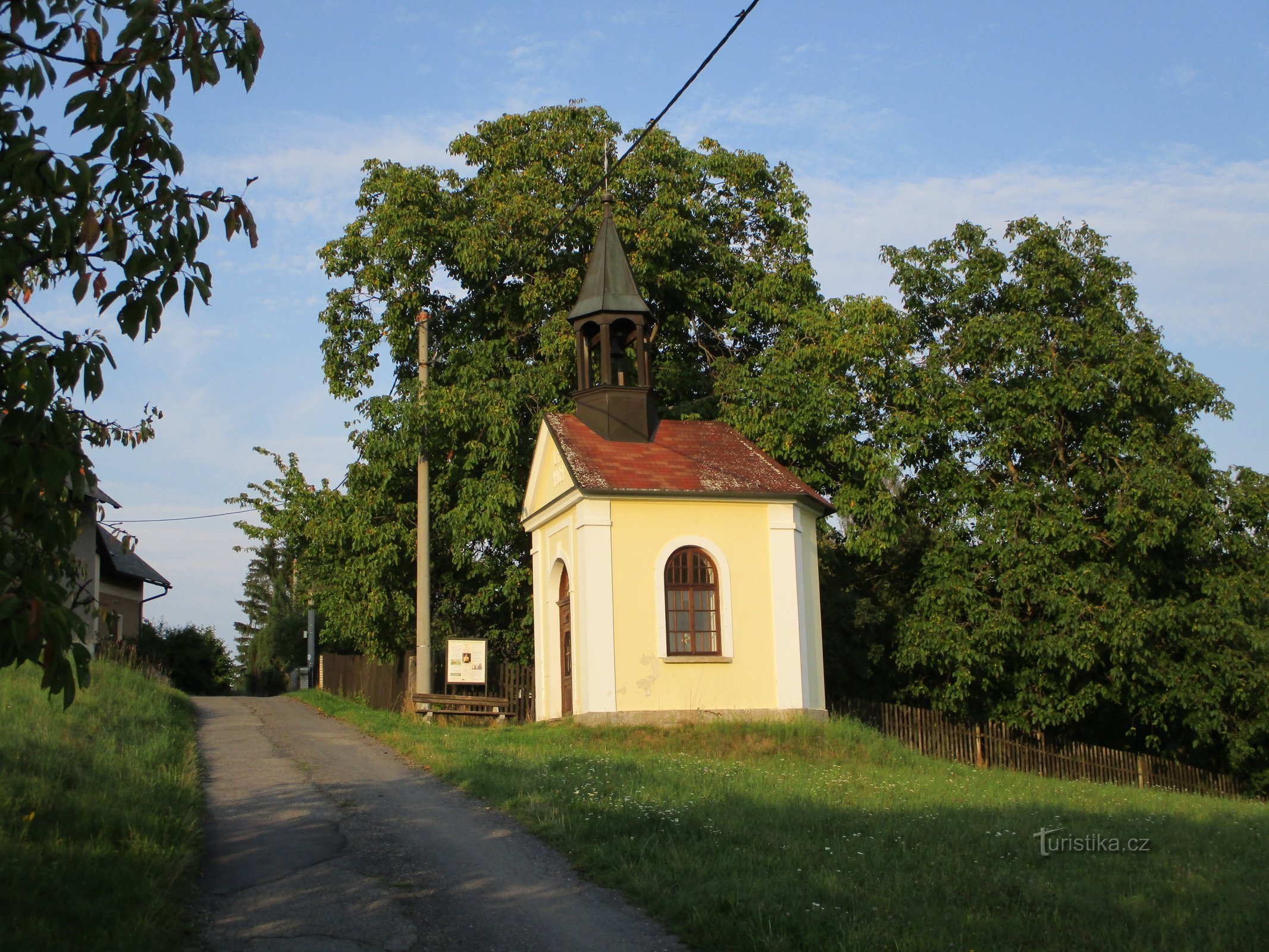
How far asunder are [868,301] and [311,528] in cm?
1328

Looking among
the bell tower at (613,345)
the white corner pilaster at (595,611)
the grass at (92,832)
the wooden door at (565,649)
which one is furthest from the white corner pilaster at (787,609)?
the grass at (92,832)

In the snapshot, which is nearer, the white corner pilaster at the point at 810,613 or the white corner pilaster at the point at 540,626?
the white corner pilaster at the point at 810,613

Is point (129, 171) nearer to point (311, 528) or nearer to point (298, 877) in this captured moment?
point (298, 877)

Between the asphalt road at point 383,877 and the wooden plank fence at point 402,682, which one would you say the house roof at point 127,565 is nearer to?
the wooden plank fence at point 402,682

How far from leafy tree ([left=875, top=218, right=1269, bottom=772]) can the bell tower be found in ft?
21.5

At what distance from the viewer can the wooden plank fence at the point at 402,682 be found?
887 inches

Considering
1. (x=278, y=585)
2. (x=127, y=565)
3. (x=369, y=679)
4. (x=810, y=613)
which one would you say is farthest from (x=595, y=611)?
(x=278, y=585)

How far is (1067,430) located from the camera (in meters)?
25.9

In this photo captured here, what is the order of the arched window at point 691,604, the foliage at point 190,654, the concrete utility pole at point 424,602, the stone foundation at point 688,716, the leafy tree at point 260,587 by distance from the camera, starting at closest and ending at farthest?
the stone foundation at point 688,716
the arched window at point 691,604
the concrete utility pole at point 424,602
the foliage at point 190,654
the leafy tree at point 260,587

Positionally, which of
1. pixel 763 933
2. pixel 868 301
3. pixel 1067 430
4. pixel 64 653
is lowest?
pixel 763 933

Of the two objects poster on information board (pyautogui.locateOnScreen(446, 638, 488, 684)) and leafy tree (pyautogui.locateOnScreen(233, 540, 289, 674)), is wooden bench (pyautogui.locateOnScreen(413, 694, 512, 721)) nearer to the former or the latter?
poster on information board (pyautogui.locateOnScreen(446, 638, 488, 684))

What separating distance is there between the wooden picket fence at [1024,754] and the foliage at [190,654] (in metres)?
26.8

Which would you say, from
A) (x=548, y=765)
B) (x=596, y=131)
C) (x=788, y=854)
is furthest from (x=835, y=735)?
(x=596, y=131)

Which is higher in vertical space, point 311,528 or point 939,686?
point 311,528
